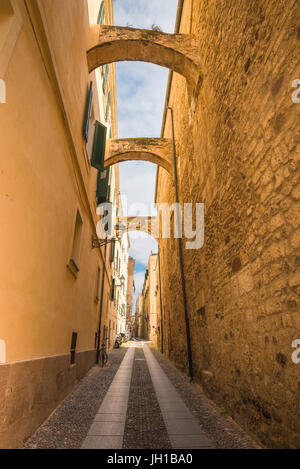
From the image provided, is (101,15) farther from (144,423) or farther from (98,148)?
(144,423)

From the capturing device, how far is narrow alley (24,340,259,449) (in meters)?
2.53

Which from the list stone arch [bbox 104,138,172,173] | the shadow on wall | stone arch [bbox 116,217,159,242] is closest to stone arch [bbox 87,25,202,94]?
stone arch [bbox 104,138,172,173]

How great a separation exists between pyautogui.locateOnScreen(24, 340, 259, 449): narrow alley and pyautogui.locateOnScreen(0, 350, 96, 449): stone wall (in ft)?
0.46

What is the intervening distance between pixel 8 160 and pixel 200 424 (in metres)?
3.44

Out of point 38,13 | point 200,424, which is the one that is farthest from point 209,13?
point 200,424

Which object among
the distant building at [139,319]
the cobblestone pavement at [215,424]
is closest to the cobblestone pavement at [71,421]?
the cobblestone pavement at [215,424]

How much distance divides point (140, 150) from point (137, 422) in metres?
8.84

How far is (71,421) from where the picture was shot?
3143mm

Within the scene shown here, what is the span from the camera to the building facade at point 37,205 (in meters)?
2.18

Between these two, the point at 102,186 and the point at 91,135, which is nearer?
the point at 91,135

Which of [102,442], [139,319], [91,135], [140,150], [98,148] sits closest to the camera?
[102,442]

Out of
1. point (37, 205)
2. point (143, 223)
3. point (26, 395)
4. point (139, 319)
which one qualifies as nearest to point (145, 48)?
point (37, 205)

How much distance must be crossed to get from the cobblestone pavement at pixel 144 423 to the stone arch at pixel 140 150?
776 cm

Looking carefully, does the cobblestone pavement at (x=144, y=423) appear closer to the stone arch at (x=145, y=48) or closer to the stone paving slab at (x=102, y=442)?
the stone paving slab at (x=102, y=442)
